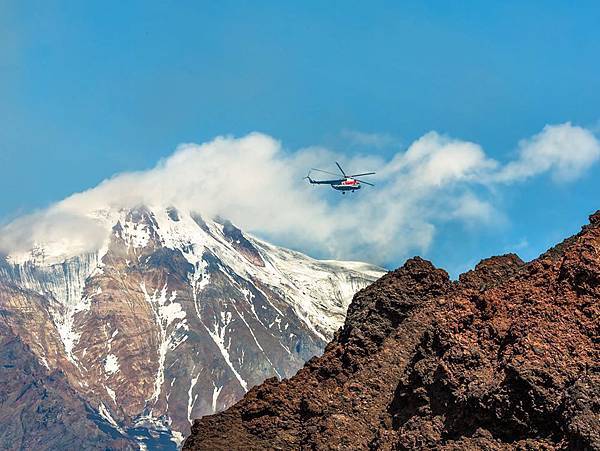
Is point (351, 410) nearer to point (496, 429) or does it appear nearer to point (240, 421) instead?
point (240, 421)

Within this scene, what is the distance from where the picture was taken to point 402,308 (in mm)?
50656

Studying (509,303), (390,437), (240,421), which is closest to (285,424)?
(240,421)

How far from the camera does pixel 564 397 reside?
30.8m

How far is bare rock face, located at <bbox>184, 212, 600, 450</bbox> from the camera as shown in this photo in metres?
32.7

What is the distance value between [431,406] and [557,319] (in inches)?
208

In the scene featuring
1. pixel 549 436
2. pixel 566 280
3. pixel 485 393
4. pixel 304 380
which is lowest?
pixel 549 436

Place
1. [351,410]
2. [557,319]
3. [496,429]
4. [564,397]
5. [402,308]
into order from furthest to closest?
[402,308] < [351,410] < [557,319] < [496,429] < [564,397]

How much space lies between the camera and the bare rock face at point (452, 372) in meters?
32.7

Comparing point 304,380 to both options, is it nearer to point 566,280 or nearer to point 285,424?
point 285,424

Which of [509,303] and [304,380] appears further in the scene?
[304,380]

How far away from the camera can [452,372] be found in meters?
37.0

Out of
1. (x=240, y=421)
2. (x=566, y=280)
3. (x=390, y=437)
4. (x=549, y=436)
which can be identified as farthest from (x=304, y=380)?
(x=549, y=436)

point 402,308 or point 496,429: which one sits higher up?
point 402,308

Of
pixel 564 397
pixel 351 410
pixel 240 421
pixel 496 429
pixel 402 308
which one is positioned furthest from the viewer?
pixel 402 308
